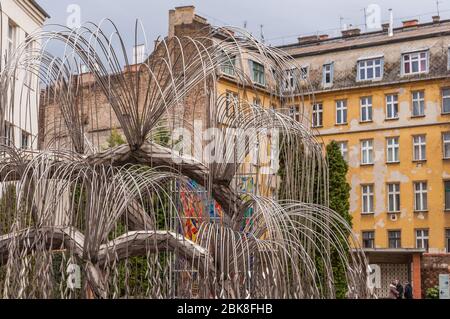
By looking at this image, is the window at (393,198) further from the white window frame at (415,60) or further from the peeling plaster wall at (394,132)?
the white window frame at (415,60)

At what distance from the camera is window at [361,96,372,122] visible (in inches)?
1560

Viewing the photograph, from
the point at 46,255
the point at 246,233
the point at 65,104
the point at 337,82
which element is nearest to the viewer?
the point at 46,255

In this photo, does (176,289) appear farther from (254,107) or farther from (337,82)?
(337,82)

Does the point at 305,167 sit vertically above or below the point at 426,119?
below

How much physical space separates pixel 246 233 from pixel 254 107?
123 cm

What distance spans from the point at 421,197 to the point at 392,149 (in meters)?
2.31

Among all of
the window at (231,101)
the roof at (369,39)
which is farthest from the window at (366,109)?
the window at (231,101)

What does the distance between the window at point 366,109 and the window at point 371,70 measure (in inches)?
33.0

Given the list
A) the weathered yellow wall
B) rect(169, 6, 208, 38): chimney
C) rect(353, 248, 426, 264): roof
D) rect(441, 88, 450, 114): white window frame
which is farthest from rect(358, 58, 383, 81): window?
rect(169, 6, 208, 38): chimney

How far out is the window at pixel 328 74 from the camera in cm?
4069
